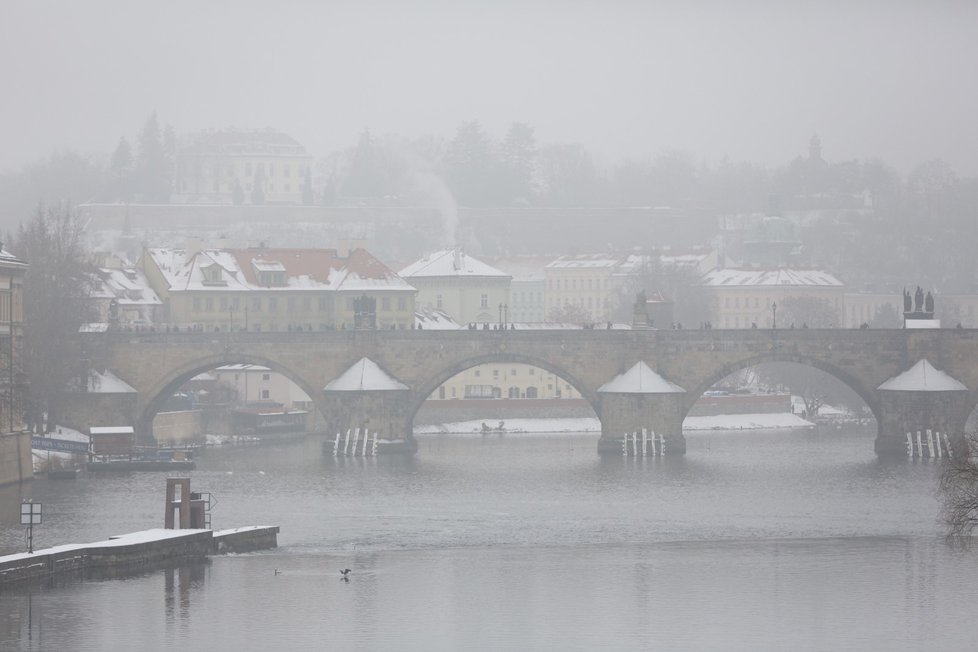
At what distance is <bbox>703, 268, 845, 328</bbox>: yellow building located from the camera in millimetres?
172750

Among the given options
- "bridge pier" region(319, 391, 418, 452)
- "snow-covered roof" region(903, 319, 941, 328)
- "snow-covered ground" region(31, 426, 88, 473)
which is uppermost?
"snow-covered roof" region(903, 319, 941, 328)

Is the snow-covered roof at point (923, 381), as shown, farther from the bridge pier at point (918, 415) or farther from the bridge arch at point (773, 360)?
the bridge arch at point (773, 360)

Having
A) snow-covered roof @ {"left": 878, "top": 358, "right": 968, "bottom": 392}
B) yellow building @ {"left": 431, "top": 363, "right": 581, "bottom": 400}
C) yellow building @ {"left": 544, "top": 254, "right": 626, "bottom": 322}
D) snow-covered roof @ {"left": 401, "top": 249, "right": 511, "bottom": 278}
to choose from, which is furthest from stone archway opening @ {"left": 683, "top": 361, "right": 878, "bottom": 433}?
yellow building @ {"left": 544, "top": 254, "right": 626, "bottom": 322}

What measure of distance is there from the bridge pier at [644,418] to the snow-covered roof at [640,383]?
0.71ft

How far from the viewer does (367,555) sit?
228 ft

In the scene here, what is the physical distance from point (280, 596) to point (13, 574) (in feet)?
22.2

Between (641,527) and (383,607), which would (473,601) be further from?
(641,527)

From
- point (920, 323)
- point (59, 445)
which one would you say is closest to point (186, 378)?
point (59, 445)

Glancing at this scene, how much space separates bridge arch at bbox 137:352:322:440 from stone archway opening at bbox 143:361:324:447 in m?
0.06

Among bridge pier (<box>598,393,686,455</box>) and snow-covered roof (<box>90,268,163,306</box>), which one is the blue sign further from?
snow-covered roof (<box>90,268,163,306</box>)

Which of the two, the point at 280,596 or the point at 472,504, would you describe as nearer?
the point at 280,596

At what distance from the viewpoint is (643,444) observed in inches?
4063

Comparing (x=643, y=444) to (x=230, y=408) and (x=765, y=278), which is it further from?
(x=765, y=278)

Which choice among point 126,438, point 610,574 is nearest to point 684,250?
point 126,438
